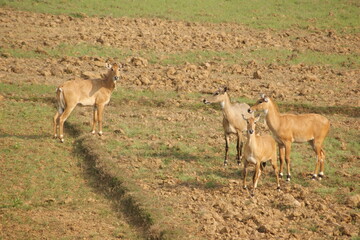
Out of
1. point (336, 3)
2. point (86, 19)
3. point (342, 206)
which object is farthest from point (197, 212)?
point (336, 3)

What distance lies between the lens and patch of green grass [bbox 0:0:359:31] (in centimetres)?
3688

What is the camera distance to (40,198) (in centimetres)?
1641

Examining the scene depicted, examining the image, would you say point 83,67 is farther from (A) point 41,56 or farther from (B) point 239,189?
(B) point 239,189

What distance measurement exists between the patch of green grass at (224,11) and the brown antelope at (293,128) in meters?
19.3

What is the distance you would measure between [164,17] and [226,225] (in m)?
23.6

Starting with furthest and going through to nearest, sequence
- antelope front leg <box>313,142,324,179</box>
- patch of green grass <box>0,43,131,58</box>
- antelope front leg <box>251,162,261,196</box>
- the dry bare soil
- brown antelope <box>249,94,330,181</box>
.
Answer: patch of green grass <box>0,43,131,58</box>, brown antelope <box>249,94,330,181</box>, antelope front leg <box>313,142,324,179</box>, antelope front leg <box>251,162,261,196</box>, the dry bare soil

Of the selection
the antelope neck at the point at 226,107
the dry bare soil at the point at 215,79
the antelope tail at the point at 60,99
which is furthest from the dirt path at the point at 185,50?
the antelope neck at the point at 226,107

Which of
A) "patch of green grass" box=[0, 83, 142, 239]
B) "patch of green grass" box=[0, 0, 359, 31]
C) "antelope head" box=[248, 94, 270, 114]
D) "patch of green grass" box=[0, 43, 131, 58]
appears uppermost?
"patch of green grass" box=[0, 0, 359, 31]

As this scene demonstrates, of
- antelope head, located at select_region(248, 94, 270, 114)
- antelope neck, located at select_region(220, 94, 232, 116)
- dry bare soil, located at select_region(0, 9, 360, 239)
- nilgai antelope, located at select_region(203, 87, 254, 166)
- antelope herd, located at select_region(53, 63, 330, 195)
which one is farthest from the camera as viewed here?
antelope neck, located at select_region(220, 94, 232, 116)

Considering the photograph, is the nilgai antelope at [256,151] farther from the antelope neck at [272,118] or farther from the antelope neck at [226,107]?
the antelope neck at [226,107]

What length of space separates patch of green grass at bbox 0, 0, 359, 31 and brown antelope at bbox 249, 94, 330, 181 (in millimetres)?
19278

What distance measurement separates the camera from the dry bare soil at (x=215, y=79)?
1509cm

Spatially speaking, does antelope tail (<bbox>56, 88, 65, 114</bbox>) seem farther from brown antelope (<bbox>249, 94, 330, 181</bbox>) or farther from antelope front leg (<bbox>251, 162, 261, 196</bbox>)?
antelope front leg (<bbox>251, 162, 261, 196</bbox>)

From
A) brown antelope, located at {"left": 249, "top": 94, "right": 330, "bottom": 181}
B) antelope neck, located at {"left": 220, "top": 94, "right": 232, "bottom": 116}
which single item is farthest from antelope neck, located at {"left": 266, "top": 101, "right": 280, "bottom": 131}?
antelope neck, located at {"left": 220, "top": 94, "right": 232, "bottom": 116}
